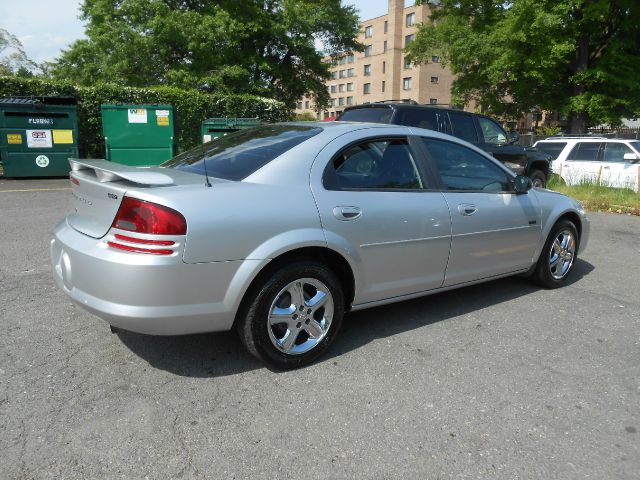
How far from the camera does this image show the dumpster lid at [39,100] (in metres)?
11.8

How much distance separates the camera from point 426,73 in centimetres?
6297

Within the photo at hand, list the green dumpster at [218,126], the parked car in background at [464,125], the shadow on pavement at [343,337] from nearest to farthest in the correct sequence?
the shadow on pavement at [343,337] → the parked car in background at [464,125] → the green dumpster at [218,126]

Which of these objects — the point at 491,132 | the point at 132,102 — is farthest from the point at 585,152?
the point at 132,102

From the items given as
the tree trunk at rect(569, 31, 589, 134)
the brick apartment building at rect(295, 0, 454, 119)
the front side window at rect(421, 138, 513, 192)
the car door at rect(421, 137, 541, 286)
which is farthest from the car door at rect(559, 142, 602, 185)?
the brick apartment building at rect(295, 0, 454, 119)

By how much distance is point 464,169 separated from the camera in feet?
13.6

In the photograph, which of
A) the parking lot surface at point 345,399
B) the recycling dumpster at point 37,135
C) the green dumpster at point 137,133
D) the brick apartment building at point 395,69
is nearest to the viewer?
the parking lot surface at point 345,399

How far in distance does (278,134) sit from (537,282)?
2.97m

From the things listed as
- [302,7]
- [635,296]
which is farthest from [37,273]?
[302,7]

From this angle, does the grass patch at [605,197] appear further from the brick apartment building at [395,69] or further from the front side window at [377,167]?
the brick apartment building at [395,69]

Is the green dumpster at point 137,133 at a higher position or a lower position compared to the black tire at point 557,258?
higher

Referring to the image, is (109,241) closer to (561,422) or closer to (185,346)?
(185,346)

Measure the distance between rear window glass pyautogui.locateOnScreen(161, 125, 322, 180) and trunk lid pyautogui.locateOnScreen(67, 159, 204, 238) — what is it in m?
0.21

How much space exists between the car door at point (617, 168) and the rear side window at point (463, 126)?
4856 mm

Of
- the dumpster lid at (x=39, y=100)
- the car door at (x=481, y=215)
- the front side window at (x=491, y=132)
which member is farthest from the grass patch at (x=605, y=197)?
the dumpster lid at (x=39, y=100)
